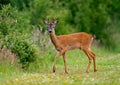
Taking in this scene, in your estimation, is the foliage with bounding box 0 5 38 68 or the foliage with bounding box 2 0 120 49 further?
the foliage with bounding box 2 0 120 49

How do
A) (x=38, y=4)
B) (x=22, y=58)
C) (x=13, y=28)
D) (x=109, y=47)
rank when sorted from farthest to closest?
(x=109, y=47) → (x=38, y=4) → (x=13, y=28) → (x=22, y=58)

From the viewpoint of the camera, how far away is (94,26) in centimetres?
3488

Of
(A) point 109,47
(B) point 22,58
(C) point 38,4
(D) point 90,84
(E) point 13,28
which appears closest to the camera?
(D) point 90,84

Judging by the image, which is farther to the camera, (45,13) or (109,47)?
(109,47)

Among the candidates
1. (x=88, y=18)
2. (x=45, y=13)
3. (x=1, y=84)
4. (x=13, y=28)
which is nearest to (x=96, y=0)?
(x=88, y=18)

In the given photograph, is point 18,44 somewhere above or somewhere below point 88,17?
above

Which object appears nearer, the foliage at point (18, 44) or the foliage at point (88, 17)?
the foliage at point (18, 44)

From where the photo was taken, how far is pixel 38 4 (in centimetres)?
3084

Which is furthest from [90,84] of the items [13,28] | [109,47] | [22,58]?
[109,47]

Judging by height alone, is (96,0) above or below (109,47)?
above

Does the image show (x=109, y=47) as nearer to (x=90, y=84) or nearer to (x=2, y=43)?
(x=2, y=43)

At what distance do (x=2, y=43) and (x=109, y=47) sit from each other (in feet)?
54.9

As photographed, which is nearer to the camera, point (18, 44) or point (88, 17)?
point (18, 44)

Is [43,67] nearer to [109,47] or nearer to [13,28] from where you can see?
[13,28]
